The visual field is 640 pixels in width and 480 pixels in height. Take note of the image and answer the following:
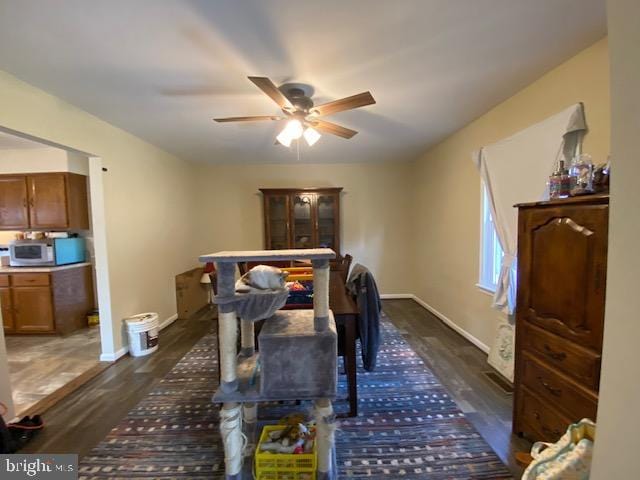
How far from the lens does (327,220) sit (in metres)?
4.41

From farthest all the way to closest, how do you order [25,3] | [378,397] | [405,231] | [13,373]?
1. [405,231]
2. [13,373]
3. [378,397]
4. [25,3]

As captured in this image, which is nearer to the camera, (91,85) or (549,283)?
(549,283)

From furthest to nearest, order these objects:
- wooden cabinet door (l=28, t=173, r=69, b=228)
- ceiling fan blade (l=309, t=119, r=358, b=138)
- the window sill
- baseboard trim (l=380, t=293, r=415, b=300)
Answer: baseboard trim (l=380, t=293, r=415, b=300), wooden cabinet door (l=28, t=173, r=69, b=228), the window sill, ceiling fan blade (l=309, t=119, r=358, b=138)

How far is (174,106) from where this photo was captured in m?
2.31

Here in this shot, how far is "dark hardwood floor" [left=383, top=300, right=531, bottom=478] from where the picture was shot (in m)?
1.67

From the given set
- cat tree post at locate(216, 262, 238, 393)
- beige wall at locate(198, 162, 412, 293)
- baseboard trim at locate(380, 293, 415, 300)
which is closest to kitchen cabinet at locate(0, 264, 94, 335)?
beige wall at locate(198, 162, 412, 293)

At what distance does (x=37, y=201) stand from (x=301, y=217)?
10.9 feet

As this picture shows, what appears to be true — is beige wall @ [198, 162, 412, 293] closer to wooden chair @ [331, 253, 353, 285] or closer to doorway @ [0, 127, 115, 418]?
wooden chair @ [331, 253, 353, 285]

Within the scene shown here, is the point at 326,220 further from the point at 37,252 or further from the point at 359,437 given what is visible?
the point at 37,252

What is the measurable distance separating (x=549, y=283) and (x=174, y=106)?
2923 millimetres

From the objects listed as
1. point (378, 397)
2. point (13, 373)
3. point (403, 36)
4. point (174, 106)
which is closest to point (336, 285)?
point (378, 397)

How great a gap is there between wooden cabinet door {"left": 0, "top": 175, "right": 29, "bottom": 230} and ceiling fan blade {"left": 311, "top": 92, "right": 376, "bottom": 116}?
3816 mm

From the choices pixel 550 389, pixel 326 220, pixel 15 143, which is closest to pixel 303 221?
pixel 326 220

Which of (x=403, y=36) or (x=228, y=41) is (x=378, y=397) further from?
(x=228, y=41)
